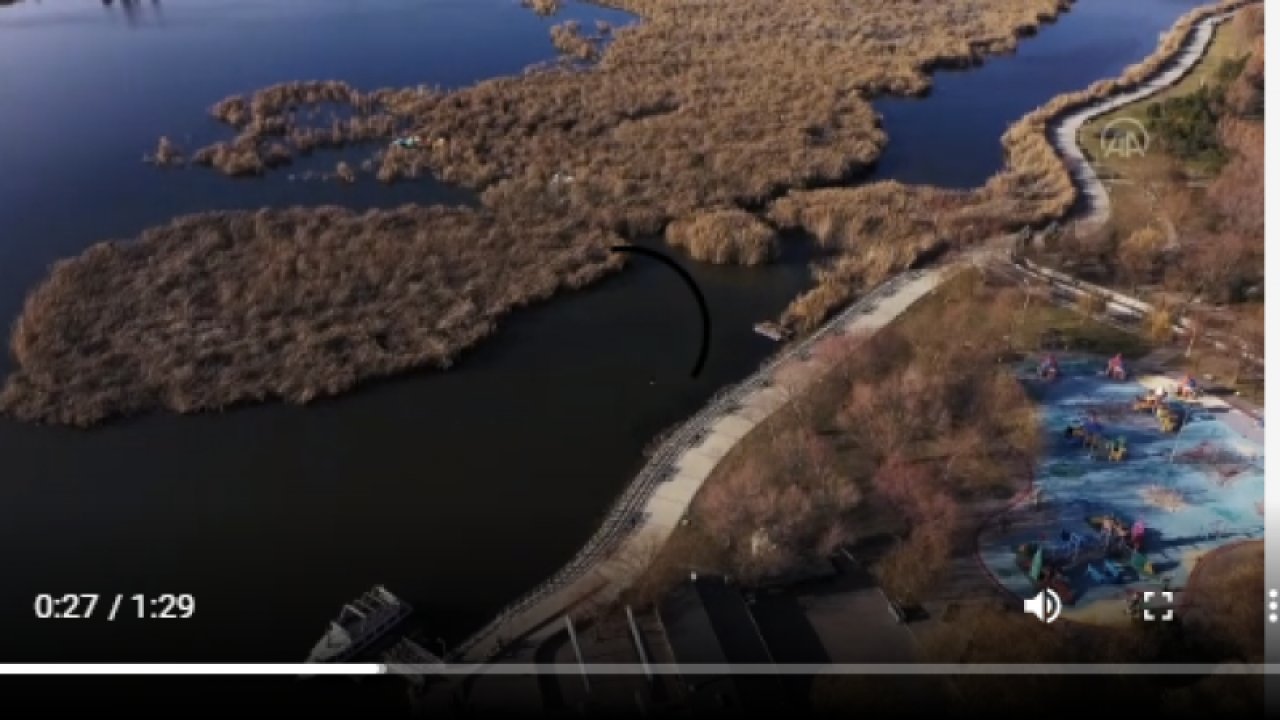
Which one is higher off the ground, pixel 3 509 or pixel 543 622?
pixel 3 509

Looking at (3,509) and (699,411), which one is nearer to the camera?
(3,509)

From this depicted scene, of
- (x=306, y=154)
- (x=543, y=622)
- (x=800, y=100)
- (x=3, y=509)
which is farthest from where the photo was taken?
(x=800, y=100)

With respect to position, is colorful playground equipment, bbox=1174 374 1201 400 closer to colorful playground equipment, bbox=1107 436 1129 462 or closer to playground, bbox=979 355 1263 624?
playground, bbox=979 355 1263 624

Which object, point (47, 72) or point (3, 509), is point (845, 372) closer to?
point (3, 509)

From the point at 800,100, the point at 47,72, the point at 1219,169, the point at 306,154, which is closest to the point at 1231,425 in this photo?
the point at 1219,169

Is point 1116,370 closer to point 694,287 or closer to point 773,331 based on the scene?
point 773,331

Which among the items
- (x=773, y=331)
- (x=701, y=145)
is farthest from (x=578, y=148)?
(x=773, y=331)
